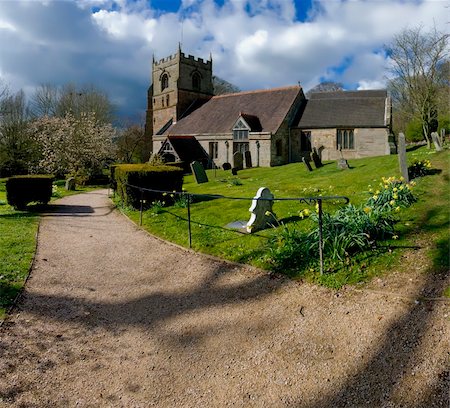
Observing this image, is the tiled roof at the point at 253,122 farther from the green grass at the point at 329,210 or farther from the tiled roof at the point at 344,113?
the green grass at the point at 329,210

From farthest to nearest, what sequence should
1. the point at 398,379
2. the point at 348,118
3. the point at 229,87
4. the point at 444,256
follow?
the point at 229,87 → the point at 348,118 → the point at 444,256 → the point at 398,379

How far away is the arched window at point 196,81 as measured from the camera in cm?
4478

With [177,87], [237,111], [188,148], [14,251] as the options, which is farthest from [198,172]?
[177,87]

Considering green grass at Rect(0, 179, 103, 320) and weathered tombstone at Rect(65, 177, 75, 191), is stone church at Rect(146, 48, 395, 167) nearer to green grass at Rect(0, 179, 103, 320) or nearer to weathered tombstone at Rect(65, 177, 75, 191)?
weathered tombstone at Rect(65, 177, 75, 191)

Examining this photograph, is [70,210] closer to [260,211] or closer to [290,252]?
[260,211]

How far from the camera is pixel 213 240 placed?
8781 millimetres

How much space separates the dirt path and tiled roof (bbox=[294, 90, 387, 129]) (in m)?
27.1

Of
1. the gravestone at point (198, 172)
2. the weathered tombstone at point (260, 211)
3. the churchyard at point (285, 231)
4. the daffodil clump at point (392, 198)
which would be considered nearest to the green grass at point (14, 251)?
the churchyard at point (285, 231)

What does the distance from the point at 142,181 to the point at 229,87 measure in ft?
206

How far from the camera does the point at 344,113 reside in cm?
3198

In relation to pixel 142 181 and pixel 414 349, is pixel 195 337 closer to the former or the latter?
pixel 414 349

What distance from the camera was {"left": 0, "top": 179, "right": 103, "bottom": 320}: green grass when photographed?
242 inches

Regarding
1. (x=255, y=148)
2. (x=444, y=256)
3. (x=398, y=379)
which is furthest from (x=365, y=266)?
(x=255, y=148)

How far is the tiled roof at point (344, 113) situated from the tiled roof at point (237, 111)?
2129mm
